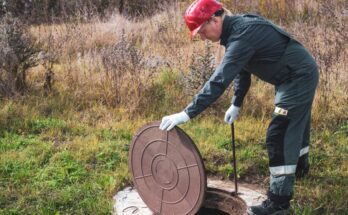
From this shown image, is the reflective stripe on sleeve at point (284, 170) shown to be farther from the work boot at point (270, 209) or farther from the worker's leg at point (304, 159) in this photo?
the worker's leg at point (304, 159)

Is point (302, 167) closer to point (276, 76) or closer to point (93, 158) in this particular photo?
point (276, 76)

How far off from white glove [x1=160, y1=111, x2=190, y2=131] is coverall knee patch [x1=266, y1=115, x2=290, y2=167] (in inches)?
27.6

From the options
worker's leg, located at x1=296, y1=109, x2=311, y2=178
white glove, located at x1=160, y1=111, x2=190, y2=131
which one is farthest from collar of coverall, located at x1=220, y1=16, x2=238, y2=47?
worker's leg, located at x1=296, y1=109, x2=311, y2=178

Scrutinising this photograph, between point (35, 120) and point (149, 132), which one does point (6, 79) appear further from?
point (149, 132)

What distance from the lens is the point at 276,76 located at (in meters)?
3.59

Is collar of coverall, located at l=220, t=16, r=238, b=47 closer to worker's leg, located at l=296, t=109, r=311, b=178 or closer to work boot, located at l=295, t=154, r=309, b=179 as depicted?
worker's leg, located at l=296, t=109, r=311, b=178

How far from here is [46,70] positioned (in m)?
7.07

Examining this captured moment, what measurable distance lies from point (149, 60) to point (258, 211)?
12.8 feet

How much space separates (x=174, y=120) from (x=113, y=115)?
2.78 meters

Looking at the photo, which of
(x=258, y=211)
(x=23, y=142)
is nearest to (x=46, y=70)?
(x=23, y=142)

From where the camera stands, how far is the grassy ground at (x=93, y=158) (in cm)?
423

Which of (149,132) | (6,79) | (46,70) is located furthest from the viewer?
(46,70)

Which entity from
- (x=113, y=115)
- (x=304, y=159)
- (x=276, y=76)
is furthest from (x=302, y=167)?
→ (x=113, y=115)

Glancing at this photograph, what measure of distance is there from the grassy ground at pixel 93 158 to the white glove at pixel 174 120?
1.11 metres
